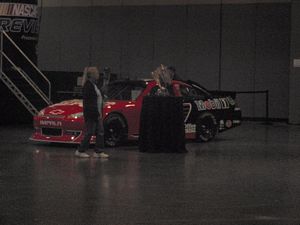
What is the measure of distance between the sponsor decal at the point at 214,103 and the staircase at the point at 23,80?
585cm

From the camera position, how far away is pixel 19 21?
25.4 m

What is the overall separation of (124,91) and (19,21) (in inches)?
362

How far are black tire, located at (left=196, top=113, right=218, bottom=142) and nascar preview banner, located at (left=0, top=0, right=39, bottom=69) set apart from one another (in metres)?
9.09

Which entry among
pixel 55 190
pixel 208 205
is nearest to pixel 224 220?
pixel 208 205

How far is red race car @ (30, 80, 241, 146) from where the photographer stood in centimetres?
1608

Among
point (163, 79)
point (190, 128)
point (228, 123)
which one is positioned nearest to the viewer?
point (163, 79)

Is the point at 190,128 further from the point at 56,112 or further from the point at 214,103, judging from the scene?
the point at 56,112

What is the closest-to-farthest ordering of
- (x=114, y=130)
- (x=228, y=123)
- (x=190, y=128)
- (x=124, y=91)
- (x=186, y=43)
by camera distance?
(x=114, y=130), (x=124, y=91), (x=190, y=128), (x=228, y=123), (x=186, y=43)

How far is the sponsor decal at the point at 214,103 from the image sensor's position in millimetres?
18000

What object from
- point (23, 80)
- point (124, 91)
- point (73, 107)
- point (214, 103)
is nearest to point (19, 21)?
point (23, 80)

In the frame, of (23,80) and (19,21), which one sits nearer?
(23,80)

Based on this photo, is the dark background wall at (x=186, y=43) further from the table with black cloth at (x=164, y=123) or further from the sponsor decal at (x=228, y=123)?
the table with black cloth at (x=164, y=123)

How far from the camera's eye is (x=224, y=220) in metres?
7.97

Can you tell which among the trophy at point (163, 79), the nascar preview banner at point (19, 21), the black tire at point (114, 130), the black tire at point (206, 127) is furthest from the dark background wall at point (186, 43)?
the black tire at point (114, 130)
